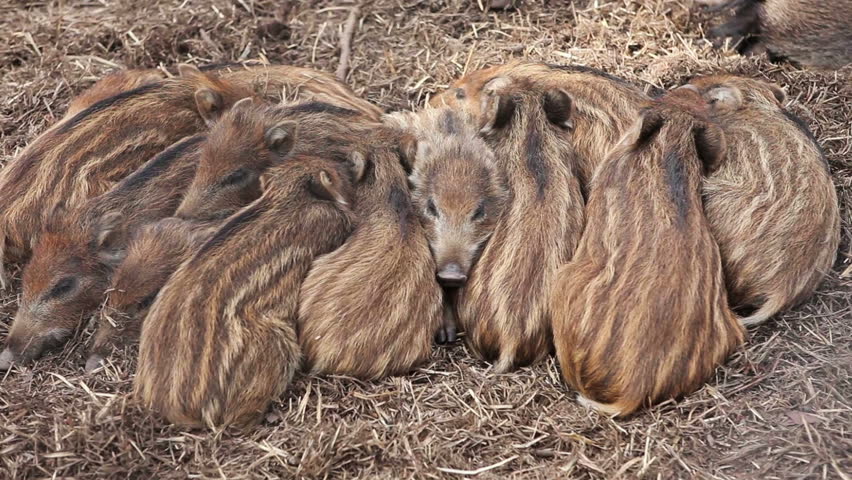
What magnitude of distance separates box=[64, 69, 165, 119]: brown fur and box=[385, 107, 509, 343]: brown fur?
1.73m

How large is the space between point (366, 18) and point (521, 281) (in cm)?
290

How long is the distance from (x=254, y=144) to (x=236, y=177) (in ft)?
0.68

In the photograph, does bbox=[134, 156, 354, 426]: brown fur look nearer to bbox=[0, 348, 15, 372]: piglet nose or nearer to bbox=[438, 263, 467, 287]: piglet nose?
bbox=[438, 263, 467, 287]: piglet nose

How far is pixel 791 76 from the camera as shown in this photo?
568cm

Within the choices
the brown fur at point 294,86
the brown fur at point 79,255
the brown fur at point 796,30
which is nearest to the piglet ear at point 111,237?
the brown fur at point 79,255

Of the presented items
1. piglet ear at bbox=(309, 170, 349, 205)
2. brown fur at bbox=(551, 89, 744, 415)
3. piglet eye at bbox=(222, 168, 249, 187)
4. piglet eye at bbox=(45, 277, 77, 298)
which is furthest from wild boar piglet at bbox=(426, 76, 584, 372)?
piglet eye at bbox=(45, 277, 77, 298)

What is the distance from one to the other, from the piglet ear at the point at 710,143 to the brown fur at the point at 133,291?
7.72 feet

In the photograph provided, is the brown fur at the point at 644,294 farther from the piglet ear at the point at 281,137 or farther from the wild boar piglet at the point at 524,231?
the piglet ear at the point at 281,137

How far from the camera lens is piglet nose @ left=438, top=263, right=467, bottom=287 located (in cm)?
437

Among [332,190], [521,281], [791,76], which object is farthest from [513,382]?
[791,76]

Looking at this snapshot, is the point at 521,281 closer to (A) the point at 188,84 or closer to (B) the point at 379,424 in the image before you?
(B) the point at 379,424

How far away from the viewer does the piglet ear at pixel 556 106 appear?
490cm

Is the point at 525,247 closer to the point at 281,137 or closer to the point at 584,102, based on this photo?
the point at 584,102

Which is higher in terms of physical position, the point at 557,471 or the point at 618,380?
the point at 618,380
